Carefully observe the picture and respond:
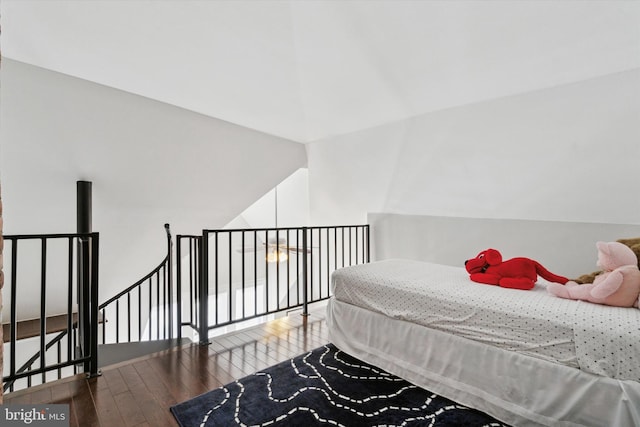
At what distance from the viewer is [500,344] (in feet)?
5.48

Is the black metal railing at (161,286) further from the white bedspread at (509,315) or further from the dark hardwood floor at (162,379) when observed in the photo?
the white bedspread at (509,315)

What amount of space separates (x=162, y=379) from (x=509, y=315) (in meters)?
2.11

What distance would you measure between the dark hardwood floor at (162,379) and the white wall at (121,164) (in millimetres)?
1993

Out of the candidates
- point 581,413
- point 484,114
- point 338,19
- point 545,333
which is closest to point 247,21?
point 338,19

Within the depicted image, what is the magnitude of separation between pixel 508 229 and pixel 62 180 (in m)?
4.36

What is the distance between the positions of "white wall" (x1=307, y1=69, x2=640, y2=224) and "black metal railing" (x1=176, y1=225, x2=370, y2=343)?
672 millimetres

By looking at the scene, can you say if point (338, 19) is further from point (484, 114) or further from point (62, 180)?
point (62, 180)

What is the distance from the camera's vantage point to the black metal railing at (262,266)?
2.80m

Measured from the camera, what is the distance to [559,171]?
104 inches

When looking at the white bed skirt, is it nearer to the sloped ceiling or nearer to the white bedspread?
the white bedspread

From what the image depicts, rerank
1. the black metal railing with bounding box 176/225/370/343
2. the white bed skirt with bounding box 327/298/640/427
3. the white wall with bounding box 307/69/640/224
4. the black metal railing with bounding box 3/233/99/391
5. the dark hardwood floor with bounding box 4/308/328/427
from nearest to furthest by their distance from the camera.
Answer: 1. the white bed skirt with bounding box 327/298/640/427
2. the dark hardwood floor with bounding box 4/308/328/427
3. the black metal railing with bounding box 3/233/99/391
4. the white wall with bounding box 307/69/640/224
5. the black metal railing with bounding box 176/225/370/343

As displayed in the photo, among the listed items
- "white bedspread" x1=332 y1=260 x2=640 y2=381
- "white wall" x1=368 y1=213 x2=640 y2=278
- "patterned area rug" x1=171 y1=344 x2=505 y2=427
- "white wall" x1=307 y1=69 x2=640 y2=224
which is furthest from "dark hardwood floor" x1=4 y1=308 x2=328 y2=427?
"white wall" x1=307 y1=69 x2=640 y2=224

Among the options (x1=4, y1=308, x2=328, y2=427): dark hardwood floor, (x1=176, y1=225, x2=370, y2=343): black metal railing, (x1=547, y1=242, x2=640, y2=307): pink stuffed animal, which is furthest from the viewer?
(x1=176, y1=225, x2=370, y2=343): black metal railing

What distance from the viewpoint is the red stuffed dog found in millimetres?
2004
